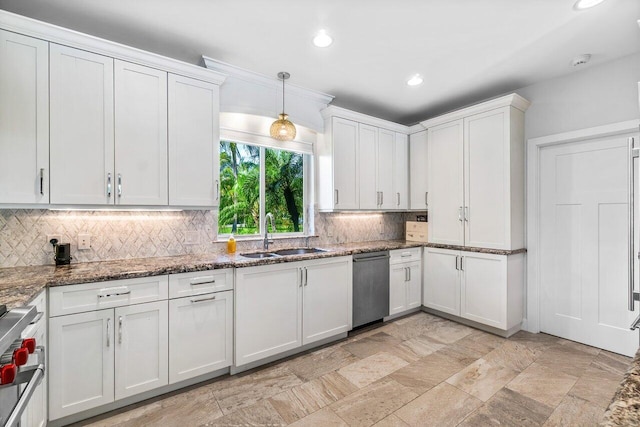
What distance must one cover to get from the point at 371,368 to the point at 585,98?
11.0ft

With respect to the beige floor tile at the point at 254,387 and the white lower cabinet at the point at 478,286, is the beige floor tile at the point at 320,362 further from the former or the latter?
the white lower cabinet at the point at 478,286

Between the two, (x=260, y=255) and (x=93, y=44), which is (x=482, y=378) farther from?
(x=93, y=44)

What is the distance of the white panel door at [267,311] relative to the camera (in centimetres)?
245

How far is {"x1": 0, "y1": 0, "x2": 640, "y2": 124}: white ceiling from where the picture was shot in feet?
6.84

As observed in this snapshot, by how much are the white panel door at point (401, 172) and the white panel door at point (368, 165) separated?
0.38 m

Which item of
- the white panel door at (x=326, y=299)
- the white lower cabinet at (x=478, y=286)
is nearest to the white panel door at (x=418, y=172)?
the white lower cabinet at (x=478, y=286)

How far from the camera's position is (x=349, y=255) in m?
3.16

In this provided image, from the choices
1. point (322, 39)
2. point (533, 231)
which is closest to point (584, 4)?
point (322, 39)

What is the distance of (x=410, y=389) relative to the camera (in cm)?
229

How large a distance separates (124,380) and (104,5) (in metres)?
2.56

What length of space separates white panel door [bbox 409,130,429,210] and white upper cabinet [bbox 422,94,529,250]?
0.19 meters

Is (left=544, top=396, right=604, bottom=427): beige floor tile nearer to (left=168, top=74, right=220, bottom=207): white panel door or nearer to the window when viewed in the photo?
the window

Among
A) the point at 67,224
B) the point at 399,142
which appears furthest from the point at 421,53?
the point at 67,224

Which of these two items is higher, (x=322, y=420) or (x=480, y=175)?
(x=480, y=175)
